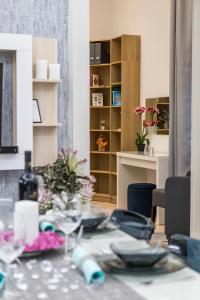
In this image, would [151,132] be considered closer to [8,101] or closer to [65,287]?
[8,101]

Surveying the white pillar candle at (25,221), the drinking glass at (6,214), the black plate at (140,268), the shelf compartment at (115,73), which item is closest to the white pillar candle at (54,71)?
the drinking glass at (6,214)

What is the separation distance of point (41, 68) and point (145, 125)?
3108 mm

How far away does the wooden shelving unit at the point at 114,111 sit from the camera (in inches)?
295

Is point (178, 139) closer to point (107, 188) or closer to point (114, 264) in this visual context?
point (107, 188)

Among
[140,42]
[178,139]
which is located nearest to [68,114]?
[178,139]

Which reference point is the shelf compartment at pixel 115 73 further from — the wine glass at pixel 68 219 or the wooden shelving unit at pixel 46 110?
the wine glass at pixel 68 219

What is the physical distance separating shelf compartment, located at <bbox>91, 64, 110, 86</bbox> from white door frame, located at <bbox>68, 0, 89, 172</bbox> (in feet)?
12.7

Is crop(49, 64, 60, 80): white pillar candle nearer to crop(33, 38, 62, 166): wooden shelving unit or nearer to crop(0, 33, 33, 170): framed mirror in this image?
A: crop(33, 38, 62, 166): wooden shelving unit

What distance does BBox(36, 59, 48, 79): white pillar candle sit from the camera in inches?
157

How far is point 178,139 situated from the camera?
6.05 m

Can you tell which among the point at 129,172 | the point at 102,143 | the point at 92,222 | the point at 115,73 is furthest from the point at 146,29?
the point at 92,222

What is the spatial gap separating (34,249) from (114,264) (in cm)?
33

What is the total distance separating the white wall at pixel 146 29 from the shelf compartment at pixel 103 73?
Answer: 56 centimetres

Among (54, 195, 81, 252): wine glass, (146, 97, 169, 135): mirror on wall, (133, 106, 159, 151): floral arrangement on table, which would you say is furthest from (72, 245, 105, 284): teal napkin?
(133, 106, 159, 151): floral arrangement on table
